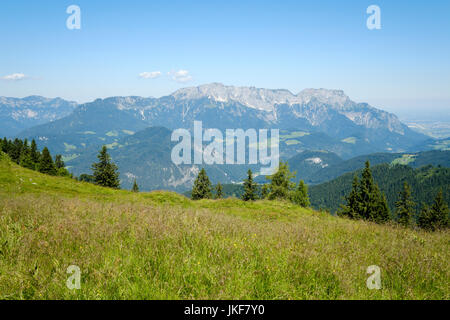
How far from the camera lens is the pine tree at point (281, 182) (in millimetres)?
45219

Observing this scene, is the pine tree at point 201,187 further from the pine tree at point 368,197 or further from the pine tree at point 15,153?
the pine tree at point 15,153

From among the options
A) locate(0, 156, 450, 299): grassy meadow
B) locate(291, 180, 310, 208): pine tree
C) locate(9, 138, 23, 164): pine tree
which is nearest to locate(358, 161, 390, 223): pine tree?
locate(291, 180, 310, 208): pine tree

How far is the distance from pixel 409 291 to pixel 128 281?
3904 millimetres

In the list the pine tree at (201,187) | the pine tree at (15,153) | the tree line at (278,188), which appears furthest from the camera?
the pine tree at (15,153)

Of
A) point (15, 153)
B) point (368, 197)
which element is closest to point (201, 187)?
point (368, 197)

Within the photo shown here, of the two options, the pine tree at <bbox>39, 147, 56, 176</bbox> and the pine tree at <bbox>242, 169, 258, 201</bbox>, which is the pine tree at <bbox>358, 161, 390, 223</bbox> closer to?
the pine tree at <bbox>242, 169, 258, 201</bbox>

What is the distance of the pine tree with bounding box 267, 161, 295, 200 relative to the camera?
45219mm

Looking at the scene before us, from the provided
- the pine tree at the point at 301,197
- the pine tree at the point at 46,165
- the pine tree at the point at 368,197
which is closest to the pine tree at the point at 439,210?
the pine tree at the point at 368,197

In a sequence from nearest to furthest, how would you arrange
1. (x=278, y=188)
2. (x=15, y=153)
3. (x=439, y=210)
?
(x=278, y=188) < (x=439, y=210) < (x=15, y=153)

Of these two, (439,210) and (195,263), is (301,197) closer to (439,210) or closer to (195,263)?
(439,210)

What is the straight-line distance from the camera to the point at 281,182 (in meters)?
46.5
